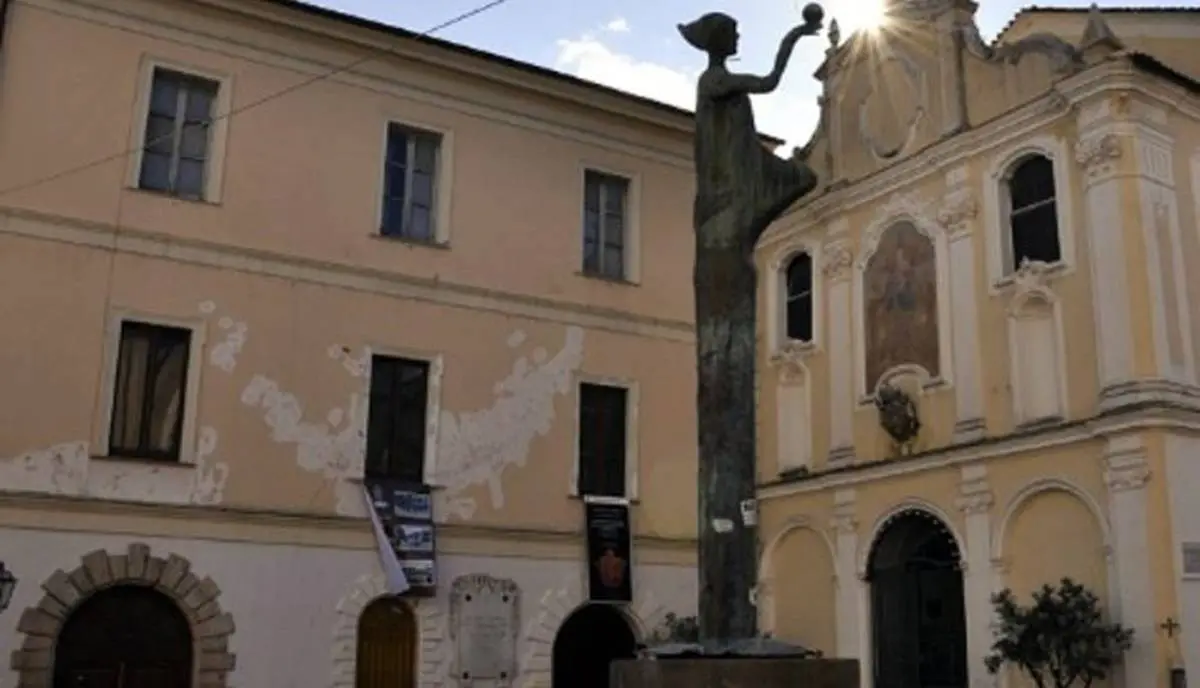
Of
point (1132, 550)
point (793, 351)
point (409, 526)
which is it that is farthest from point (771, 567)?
point (409, 526)

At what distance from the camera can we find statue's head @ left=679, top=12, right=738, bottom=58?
8477 mm

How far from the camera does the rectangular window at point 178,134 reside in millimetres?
16984

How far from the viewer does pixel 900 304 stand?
22391 mm

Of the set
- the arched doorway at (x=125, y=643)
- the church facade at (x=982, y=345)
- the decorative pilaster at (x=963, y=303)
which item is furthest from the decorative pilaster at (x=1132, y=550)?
the arched doorway at (x=125, y=643)

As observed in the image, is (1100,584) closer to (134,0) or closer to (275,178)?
(275,178)

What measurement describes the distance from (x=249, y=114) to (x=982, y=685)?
13447 millimetres

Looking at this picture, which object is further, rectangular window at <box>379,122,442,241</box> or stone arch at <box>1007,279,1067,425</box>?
stone arch at <box>1007,279,1067,425</box>

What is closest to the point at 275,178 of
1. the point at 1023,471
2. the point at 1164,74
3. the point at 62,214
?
the point at 62,214

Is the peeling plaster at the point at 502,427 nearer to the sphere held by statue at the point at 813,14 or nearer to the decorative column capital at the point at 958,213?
the decorative column capital at the point at 958,213

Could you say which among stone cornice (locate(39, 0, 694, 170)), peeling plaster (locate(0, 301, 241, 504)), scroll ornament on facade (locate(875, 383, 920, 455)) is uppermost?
stone cornice (locate(39, 0, 694, 170))

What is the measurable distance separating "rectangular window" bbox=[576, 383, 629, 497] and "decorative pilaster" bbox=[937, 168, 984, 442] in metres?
5.43

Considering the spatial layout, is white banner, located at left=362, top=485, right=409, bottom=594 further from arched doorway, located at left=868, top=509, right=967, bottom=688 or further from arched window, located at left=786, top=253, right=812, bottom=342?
arched window, located at left=786, top=253, right=812, bottom=342

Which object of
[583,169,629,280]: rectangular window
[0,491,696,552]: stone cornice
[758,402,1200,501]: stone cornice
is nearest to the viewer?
[0,491,696,552]: stone cornice

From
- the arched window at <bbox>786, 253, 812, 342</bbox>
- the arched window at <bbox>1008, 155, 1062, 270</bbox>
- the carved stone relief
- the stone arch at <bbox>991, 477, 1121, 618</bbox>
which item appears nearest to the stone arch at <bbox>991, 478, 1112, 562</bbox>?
the stone arch at <bbox>991, 477, 1121, 618</bbox>
